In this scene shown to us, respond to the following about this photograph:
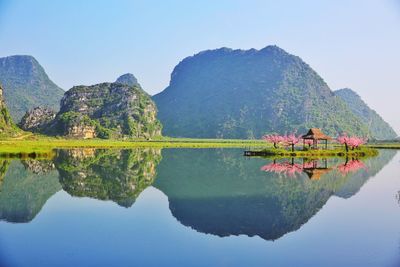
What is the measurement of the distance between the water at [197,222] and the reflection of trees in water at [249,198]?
6 cm

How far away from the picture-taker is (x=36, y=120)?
180125 mm

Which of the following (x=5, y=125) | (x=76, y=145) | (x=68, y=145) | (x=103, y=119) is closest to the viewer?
(x=68, y=145)

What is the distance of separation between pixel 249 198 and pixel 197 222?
704 centimetres

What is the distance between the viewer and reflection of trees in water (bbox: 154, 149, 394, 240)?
17844mm

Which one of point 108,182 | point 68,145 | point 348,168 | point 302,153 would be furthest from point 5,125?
point 348,168

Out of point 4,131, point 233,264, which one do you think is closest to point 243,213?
point 233,264

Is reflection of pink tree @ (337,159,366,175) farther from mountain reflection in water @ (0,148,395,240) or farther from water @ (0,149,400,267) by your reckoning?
water @ (0,149,400,267)

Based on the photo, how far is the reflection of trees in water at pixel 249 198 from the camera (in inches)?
703

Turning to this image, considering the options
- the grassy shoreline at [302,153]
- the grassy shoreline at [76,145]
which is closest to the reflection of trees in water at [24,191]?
the grassy shoreline at [76,145]

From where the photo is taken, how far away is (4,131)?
13538cm

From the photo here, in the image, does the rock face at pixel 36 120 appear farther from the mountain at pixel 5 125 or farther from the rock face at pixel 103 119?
the mountain at pixel 5 125

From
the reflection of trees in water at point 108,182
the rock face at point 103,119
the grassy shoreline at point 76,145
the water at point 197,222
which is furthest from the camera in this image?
the rock face at point 103,119

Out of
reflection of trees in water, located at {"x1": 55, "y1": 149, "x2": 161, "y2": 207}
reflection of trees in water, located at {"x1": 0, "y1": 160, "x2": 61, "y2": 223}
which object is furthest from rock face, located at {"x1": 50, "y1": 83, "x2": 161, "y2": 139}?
reflection of trees in water, located at {"x1": 55, "y1": 149, "x2": 161, "y2": 207}

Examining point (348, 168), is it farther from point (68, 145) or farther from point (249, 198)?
point (68, 145)
